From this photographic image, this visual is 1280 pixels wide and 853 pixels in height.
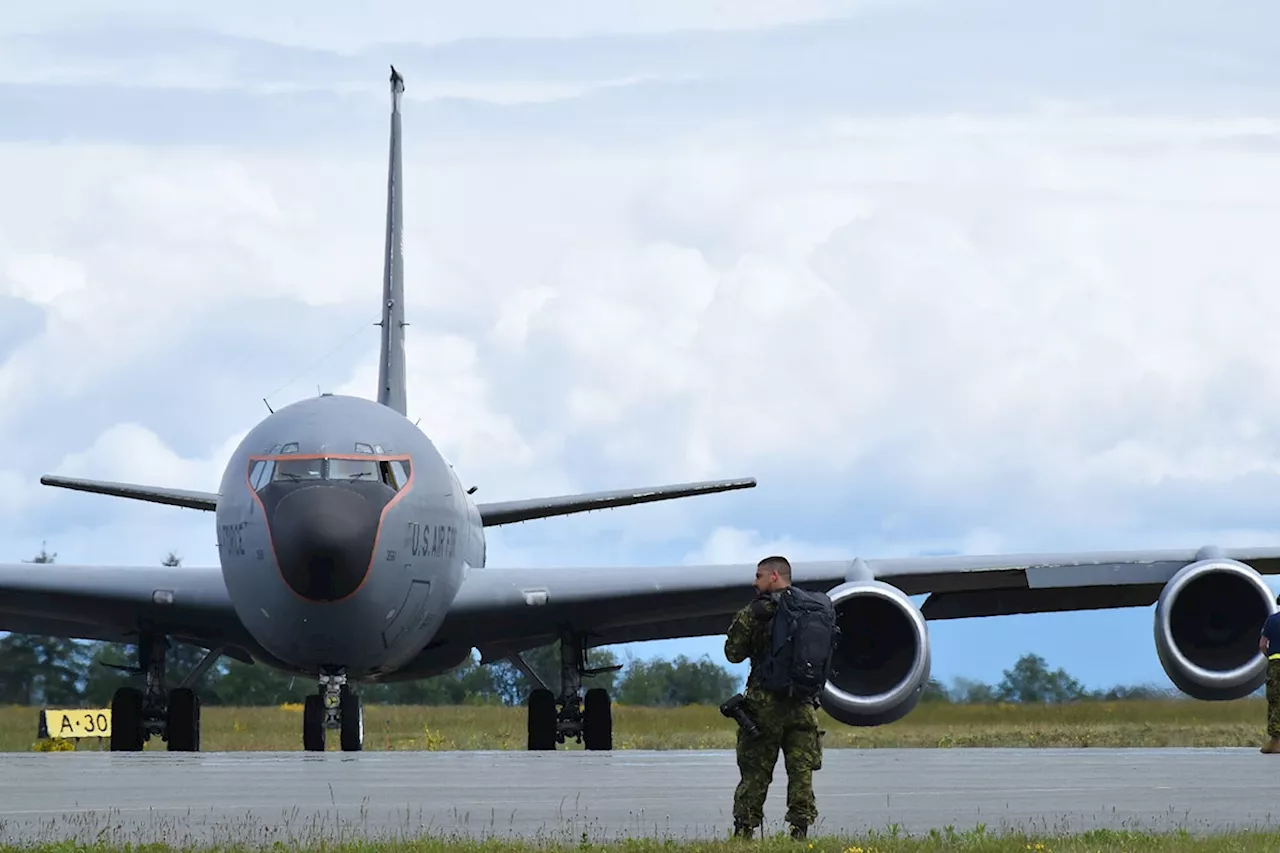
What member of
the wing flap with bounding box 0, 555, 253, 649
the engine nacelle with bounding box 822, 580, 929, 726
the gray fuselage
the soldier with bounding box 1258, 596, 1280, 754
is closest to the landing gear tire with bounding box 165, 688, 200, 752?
the wing flap with bounding box 0, 555, 253, 649

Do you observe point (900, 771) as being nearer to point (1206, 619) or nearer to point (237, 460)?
point (1206, 619)

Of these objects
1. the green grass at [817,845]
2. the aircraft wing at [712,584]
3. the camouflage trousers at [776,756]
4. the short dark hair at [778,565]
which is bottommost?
the green grass at [817,845]

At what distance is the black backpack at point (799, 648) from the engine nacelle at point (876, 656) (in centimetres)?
950

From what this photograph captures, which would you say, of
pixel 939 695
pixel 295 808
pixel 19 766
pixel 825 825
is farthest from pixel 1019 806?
pixel 939 695

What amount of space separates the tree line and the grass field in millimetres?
364

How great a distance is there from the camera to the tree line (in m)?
29.2

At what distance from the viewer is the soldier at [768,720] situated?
10969 mm

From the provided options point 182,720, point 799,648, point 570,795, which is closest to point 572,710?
point 182,720

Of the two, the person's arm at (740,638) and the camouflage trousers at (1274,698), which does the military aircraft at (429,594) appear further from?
the person's arm at (740,638)

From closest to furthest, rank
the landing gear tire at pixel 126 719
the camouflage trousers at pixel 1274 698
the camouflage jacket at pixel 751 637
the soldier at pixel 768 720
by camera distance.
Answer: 1. the soldier at pixel 768 720
2. the camouflage jacket at pixel 751 637
3. the camouflage trousers at pixel 1274 698
4. the landing gear tire at pixel 126 719

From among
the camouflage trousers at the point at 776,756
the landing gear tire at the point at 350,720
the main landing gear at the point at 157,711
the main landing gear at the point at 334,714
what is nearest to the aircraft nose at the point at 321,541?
the main landing gear at the point at 334,714

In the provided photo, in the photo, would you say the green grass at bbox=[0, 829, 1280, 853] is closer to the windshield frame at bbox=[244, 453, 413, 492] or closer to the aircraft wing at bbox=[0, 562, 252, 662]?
the windshield frame at bbox=[244, 453, 413, 492]

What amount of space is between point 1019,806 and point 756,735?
2.07 meters

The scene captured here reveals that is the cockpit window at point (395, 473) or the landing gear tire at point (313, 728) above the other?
the cockpit window at point (395, 473)
